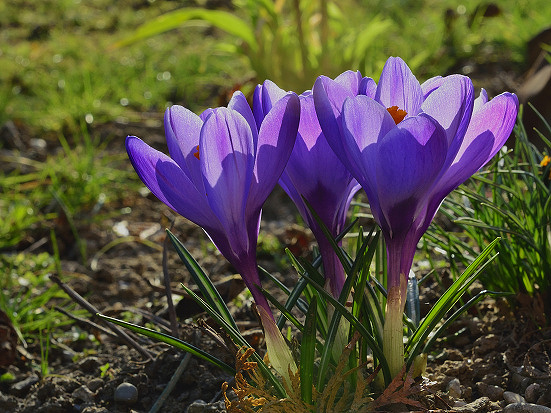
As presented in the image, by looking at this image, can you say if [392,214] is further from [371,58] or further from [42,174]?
[371,58]

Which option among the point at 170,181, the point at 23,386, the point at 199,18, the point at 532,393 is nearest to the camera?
the point at 170,181

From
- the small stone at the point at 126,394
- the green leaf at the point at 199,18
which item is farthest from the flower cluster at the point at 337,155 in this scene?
the green leaf at the point at 199,18

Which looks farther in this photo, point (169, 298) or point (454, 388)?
point (169, 298)

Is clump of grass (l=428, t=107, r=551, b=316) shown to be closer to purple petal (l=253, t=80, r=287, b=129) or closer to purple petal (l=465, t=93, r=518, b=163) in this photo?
purple petal (l=465, t=93, r=518, b=163)

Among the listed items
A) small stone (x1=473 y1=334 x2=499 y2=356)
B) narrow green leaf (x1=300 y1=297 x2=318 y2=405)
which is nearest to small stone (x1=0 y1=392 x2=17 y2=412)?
narrow green leaf (x1=300 y1=297 x2=318 y2=405)

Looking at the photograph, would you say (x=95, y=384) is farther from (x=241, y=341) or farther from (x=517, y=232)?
(x=517, y=232)

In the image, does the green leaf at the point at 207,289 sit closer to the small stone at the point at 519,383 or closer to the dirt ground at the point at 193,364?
the dirt ground at the point at 193,364

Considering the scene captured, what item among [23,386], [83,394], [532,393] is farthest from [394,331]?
[23,386]
